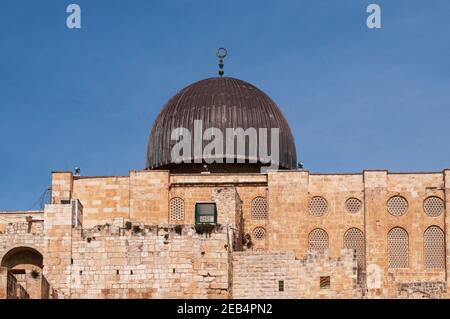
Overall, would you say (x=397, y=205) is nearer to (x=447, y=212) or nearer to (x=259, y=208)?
(x=447, y=212)

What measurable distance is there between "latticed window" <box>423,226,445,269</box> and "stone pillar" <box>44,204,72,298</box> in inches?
671

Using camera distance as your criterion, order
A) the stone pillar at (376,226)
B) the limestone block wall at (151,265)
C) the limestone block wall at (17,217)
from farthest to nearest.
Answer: the stone pillar at (376,226) < the limestone block wall at (17,217) < the limestone block wall at (151,265)

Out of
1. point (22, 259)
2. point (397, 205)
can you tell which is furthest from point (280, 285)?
point (22, 259)

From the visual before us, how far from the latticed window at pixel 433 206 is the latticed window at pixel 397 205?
91 centimetres

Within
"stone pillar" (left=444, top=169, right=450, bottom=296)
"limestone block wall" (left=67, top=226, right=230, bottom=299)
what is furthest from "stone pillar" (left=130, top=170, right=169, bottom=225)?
"stone pillar" (left=444, top=169, right=450, bottom=296)

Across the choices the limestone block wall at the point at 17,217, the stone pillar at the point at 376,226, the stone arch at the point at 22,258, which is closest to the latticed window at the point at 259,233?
the stone pillar at the point at 376,226

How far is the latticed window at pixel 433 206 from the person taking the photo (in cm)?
7188

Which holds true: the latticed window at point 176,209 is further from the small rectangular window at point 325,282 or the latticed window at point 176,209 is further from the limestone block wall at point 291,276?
the small rectangular window at point 325,282

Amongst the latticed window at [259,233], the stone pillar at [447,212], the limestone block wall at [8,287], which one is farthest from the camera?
the latticed window at [259,233]

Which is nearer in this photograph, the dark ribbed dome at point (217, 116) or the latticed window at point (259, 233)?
the latticed window at point (259, 233)

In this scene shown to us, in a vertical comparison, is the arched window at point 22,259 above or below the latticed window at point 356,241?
below

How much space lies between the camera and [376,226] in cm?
7162

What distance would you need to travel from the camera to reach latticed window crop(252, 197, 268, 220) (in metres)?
72.2
